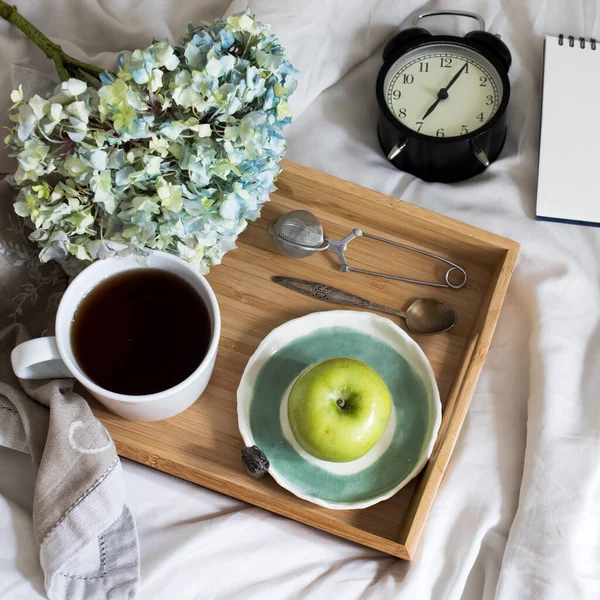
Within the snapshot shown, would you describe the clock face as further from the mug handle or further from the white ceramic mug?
the mug handle

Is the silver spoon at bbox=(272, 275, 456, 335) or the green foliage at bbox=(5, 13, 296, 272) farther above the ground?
the green foliage at bbox=(5, 13, 296, 272)

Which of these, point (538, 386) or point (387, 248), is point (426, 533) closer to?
point (538, 386)

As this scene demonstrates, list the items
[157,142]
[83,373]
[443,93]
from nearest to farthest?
[157,142]
[83,373]
[443,93]

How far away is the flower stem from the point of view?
2.26 feet

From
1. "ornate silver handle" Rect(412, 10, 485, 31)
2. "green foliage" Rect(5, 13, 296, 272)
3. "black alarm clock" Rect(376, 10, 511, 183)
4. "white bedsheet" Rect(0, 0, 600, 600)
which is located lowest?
"white bedsheet" Rect(0, 0, 600, 600)

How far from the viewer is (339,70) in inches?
37.4

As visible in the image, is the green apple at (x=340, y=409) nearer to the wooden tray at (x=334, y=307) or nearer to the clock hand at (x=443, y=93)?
the wooden tray at (x=334, y=307)

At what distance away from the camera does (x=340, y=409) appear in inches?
28.7

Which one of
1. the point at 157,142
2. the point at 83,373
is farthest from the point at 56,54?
the point at 83,373

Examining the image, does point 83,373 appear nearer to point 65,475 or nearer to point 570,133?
point 65,475

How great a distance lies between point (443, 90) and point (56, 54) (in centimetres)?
46

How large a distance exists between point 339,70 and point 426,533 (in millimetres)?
577

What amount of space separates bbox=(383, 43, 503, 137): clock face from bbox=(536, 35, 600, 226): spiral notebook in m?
0.09

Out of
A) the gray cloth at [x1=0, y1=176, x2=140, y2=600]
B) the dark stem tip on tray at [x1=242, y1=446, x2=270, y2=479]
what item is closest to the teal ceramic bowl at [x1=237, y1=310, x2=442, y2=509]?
the dark stem tip on tray at [x1=242, y1=446, x2=270, y2=479]
